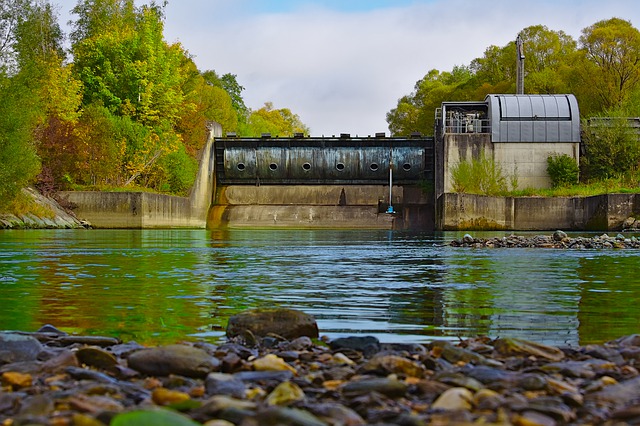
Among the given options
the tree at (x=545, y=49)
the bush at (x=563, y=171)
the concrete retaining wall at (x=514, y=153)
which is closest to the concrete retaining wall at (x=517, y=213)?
the bush at (x=563, y=171)

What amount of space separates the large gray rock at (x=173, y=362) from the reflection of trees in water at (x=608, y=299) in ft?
A: 7.71

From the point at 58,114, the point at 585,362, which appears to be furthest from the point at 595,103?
the point at 585,362

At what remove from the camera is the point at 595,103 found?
63.8 meters

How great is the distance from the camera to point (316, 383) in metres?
3.54

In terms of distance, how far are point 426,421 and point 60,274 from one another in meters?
8.41

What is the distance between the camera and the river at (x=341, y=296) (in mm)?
5570

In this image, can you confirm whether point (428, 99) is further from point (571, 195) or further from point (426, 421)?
point (426, 421)

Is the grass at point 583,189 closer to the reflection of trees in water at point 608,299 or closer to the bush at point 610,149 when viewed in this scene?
the bush at point 610,149

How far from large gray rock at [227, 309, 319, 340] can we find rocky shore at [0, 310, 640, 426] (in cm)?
14

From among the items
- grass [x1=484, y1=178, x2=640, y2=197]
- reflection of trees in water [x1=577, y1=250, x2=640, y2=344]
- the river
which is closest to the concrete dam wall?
grass [x1=484, y1=178, x2=640, y2=197]

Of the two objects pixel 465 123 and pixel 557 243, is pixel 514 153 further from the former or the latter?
pixel 557 243

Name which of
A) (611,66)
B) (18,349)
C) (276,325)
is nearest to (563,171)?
(611,66)

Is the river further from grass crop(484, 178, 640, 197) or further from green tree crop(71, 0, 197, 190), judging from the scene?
green tree crop(71, 0, 197, 190)

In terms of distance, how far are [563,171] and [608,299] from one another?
40960mm
